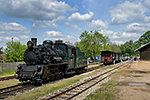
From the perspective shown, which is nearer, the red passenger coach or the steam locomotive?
the steam locomotive

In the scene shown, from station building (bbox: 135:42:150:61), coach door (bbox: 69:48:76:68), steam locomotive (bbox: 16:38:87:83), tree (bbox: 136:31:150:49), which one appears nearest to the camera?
steam locomotive (bbox: 16:38:87:83)

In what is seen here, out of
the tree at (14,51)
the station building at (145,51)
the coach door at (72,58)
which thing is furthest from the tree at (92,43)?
A: the coach door at (72,58)

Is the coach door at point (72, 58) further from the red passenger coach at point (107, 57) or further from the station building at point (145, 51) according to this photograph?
the station building at point (145, 51)

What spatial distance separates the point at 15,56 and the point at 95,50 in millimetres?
22317

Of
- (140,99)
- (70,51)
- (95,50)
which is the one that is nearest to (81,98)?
(140,99)

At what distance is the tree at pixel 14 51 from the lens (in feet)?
92.2

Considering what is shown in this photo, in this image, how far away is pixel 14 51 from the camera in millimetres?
28406

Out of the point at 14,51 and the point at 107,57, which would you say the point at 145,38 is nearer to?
the point at 107,57

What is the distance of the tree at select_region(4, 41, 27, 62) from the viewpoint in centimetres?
2809

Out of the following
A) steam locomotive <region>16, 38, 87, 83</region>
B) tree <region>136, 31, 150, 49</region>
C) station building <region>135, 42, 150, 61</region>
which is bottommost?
steam locomotive <region>16, 38, 87, 83</region>

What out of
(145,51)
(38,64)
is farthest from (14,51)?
(145,51)

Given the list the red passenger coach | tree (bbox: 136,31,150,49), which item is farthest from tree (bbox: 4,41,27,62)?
tree (bbox: 136,31,150,49)

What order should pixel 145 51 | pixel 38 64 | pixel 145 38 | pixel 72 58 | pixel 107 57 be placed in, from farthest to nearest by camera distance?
Result: pixel 145 38
pixel 145 51
pixel 107 57
pixel 72 58
pixel 38 64

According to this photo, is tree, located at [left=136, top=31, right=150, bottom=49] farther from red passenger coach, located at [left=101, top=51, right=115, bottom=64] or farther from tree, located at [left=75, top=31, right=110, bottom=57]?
red passenger coach, located at [left=101, top=51, right=115, bottom=64]
